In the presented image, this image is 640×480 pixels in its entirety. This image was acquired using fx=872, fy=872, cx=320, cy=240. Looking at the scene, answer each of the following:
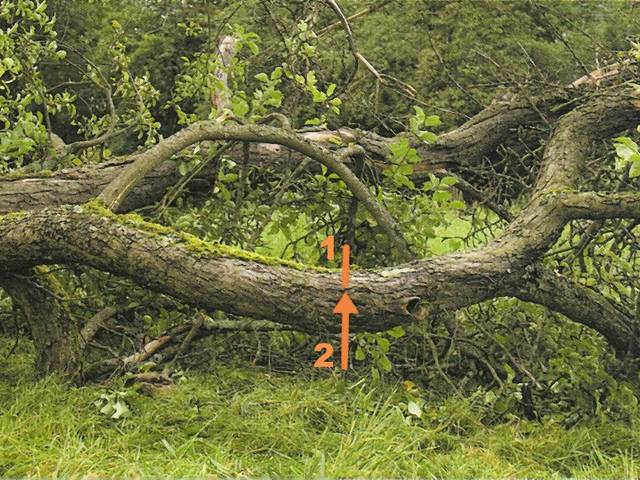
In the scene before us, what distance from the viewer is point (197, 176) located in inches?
181

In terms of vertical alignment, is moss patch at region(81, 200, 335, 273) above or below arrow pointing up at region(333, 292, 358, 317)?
above

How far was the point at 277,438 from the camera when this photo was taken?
327 centimetres

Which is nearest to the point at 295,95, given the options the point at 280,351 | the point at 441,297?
the point at 280,351

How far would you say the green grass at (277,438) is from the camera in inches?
116

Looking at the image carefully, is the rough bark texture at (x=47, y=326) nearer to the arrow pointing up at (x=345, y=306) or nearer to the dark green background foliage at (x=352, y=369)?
the dark green background foliage at (x=352, y=369)

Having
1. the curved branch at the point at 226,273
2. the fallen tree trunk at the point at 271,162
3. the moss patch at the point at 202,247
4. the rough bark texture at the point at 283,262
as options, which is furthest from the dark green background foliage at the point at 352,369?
the moss patch at the point at 202,247

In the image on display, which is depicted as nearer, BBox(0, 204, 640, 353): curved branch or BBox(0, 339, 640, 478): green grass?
BBox(0, 339, 640, 478): green grass

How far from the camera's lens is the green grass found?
2.96 meters

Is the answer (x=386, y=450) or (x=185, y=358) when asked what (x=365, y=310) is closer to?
(x=386, y=450)

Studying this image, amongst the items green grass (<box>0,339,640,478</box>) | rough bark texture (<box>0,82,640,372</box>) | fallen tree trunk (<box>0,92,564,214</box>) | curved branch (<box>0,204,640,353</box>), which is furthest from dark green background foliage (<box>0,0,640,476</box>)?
curved branch (<box>0,204,640,353</box>)

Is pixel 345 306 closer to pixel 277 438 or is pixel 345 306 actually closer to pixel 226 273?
pixel 226 273

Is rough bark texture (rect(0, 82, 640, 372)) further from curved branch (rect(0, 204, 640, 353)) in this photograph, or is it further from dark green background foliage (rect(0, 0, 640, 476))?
dark green background foliage (rect(0, 0, 640, 476))

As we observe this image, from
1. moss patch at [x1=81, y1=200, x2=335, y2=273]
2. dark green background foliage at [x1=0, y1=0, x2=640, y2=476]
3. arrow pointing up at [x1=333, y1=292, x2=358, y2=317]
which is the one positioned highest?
moss patch at [x1=81, y1=200, x2=335, y2=273]

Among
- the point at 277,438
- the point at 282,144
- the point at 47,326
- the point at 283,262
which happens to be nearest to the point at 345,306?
the point at 283,262
